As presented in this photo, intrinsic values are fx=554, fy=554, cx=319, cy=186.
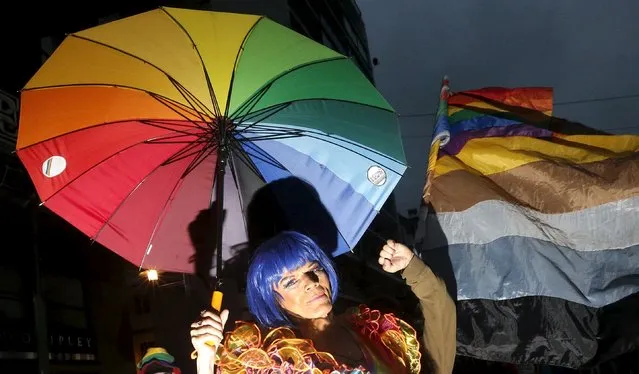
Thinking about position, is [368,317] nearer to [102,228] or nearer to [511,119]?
[102,228]

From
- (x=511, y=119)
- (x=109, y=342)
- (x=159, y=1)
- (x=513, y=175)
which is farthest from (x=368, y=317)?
(x=159, y=1)

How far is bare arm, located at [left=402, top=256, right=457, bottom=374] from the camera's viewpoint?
2.65m

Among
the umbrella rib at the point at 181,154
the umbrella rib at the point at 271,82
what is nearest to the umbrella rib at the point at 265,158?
the umbrella rib at the point at 181,154

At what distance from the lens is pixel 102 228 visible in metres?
2.84

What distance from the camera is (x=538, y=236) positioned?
371 centimetres

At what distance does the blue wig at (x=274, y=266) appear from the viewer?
263 centimetres

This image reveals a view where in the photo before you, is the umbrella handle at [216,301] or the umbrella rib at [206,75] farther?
the umbrella rib at [206,75]

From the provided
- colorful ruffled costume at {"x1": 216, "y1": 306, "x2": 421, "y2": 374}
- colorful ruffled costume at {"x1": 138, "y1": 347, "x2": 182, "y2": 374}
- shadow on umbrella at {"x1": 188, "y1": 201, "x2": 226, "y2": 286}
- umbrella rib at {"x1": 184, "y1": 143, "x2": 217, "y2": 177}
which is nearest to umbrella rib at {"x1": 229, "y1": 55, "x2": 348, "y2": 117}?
umbrella rib at {"x1": 184, "y1": 143, "x2": 217, "y2": 177}

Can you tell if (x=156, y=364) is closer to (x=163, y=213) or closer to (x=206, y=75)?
(x=163, y=213)

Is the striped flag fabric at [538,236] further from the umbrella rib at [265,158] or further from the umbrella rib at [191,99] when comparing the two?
the umbrella rib at [191,99]

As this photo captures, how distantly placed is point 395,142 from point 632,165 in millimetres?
1684

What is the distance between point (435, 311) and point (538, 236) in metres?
1.38

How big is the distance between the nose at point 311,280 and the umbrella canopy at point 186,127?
1.86ft

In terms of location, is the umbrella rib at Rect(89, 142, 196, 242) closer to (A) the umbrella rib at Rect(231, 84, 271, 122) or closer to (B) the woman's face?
(A) the umbrella rib at Rect(231, 84, 271, 122)
